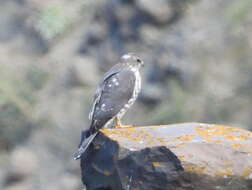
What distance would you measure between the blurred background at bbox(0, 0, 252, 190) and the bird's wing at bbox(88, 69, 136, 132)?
389 inches

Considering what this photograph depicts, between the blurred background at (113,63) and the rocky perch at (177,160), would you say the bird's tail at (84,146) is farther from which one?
the blurred background at (113,63)

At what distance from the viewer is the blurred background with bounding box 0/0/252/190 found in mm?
23109

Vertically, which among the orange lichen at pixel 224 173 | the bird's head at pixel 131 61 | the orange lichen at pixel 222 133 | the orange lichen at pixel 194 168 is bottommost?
the orange lichen at pixel 224 173

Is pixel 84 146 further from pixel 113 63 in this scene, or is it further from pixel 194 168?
pixel 113 63

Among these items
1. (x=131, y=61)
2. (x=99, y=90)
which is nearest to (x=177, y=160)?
(x=99, y=90)

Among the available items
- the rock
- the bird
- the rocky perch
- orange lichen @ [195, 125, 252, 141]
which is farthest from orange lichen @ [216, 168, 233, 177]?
the rock

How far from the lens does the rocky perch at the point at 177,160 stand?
953 cm

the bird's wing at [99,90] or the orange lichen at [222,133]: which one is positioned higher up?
the bird's wing at [99,90]

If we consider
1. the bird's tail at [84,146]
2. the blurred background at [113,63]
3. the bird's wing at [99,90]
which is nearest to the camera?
the bird's tail at [84,146]

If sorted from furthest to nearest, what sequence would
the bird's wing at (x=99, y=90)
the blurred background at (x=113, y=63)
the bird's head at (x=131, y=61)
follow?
the blurred background at (x=113, y=63) < the bird's head at (x=131, y=61) < the bird's wing at (x=99, y=90)

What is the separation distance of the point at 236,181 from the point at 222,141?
563 mm

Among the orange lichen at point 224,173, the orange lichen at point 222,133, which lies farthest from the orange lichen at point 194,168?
the orange lichen at point 222,133

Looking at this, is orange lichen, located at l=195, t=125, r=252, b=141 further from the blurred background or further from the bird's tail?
the blurred background

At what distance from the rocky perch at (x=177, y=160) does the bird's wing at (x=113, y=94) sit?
0.98m
